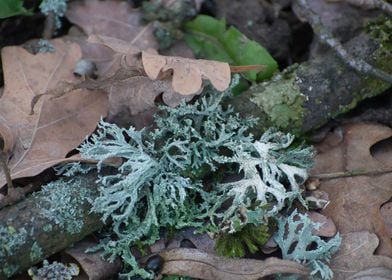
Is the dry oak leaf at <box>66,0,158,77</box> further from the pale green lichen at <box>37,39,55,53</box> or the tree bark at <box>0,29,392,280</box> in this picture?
the tree bark at <box>0,29,392,280</box>

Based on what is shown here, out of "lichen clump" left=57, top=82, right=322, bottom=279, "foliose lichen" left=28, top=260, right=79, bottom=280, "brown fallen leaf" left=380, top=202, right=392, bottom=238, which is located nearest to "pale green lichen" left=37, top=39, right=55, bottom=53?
"lichen clump" left=57, top=82, right=322, bottom=279

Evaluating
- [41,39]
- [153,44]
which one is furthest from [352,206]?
[41,39]

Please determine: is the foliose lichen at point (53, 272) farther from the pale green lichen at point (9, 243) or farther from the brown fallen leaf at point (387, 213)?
the brown fallen leaf at point (387, 213)

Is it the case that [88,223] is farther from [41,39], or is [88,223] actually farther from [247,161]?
[41,39]

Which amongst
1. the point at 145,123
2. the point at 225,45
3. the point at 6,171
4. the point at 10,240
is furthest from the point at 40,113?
the point at 225,45

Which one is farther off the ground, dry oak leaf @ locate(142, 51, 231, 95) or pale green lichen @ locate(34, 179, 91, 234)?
dry oak leaf @ locate(142, 51, 231, 95)

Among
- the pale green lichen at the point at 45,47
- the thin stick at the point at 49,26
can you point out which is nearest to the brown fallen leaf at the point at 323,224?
the pale green lichen at the point at 45,47
